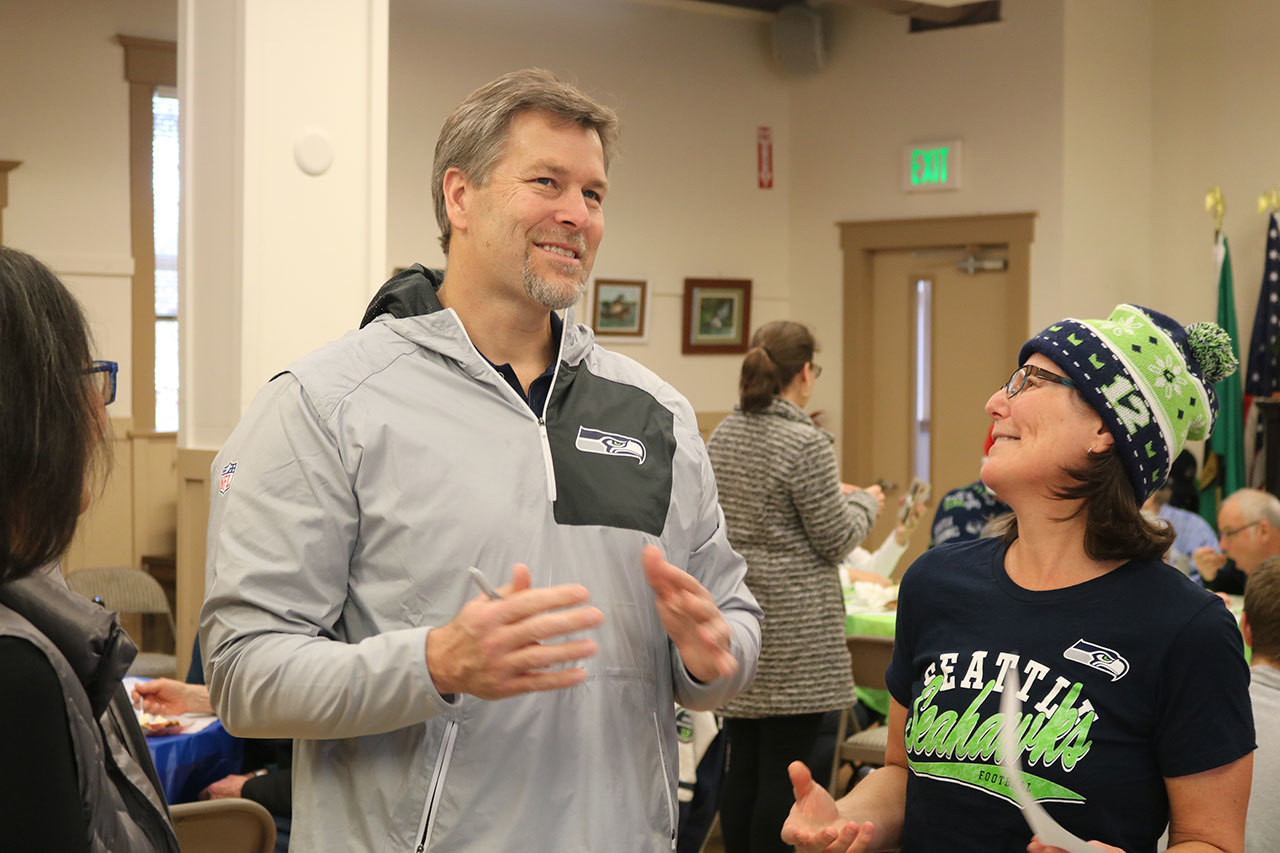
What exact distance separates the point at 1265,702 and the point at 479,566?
161 cm

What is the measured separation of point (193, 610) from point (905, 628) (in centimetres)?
376

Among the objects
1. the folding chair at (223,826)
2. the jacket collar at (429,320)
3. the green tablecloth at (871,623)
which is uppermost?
the jacket collar at (429,320)

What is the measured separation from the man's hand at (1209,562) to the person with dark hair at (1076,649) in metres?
3.58

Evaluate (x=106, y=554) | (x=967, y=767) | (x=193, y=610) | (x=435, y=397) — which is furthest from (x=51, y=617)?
(x=106, y=554)

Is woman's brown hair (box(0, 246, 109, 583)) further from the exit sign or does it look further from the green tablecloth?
the exit sign

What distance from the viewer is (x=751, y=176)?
8.90 meters

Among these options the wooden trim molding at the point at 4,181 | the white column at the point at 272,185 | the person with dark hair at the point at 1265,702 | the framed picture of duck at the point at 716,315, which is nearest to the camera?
the person with dark hair at the point at 1265,702

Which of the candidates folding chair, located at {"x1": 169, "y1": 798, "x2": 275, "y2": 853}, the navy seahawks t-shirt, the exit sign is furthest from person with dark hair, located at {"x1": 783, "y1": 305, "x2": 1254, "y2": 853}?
the exit sign

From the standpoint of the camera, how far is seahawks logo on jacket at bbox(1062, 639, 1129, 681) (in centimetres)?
156

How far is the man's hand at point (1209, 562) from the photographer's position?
5.02 metres

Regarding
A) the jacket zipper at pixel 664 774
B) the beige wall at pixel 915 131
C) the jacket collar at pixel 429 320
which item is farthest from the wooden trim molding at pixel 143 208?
the jacket zipper at pixel 664 774

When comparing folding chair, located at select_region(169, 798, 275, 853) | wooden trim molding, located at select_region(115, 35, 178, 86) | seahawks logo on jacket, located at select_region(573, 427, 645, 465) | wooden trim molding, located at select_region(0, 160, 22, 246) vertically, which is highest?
wooden trim molding, located at select_region(115, 35, 178, 86)

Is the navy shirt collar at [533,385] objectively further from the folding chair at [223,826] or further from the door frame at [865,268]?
the door frame at [865,268]

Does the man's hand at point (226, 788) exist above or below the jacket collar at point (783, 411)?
below
